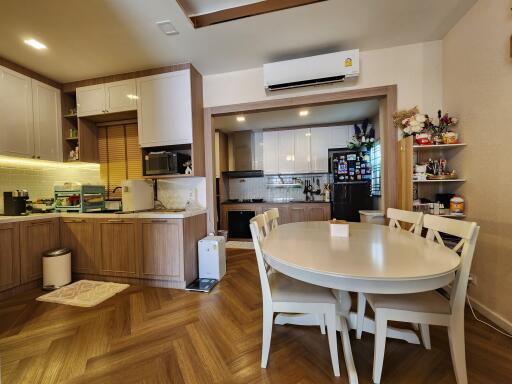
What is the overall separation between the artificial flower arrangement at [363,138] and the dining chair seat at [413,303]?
3217 mm

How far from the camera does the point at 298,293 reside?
4.28 ft

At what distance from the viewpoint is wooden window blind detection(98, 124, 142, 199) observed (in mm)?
3098

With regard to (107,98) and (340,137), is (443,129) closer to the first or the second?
(340,137)

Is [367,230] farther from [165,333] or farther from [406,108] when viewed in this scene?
[165,333]

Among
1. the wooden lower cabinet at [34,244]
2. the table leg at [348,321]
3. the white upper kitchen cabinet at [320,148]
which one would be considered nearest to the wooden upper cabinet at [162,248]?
the wooden lower cabinet at [34,244]

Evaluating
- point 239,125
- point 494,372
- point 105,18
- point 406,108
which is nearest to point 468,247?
point 494,372

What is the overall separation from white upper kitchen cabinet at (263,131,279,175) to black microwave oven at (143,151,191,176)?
8.10ft

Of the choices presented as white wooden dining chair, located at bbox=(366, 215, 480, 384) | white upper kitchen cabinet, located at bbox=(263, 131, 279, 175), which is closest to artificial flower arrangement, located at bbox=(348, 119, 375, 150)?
white upper kitchen cabinet, located at bbox=(263, 131, 279, 175)

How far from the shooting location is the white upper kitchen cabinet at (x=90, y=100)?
2840 mm

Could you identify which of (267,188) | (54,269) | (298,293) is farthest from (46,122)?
(267,188)

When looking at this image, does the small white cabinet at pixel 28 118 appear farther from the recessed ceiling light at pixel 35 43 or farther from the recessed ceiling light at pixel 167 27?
the recessed ceiling light at pixel 167 27

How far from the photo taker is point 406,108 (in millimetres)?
2365

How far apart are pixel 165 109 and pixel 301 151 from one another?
117 inches

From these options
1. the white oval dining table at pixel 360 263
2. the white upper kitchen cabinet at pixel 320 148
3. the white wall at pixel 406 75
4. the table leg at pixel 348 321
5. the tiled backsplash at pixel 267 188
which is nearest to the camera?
the white oval dining table at pixel 360 263
